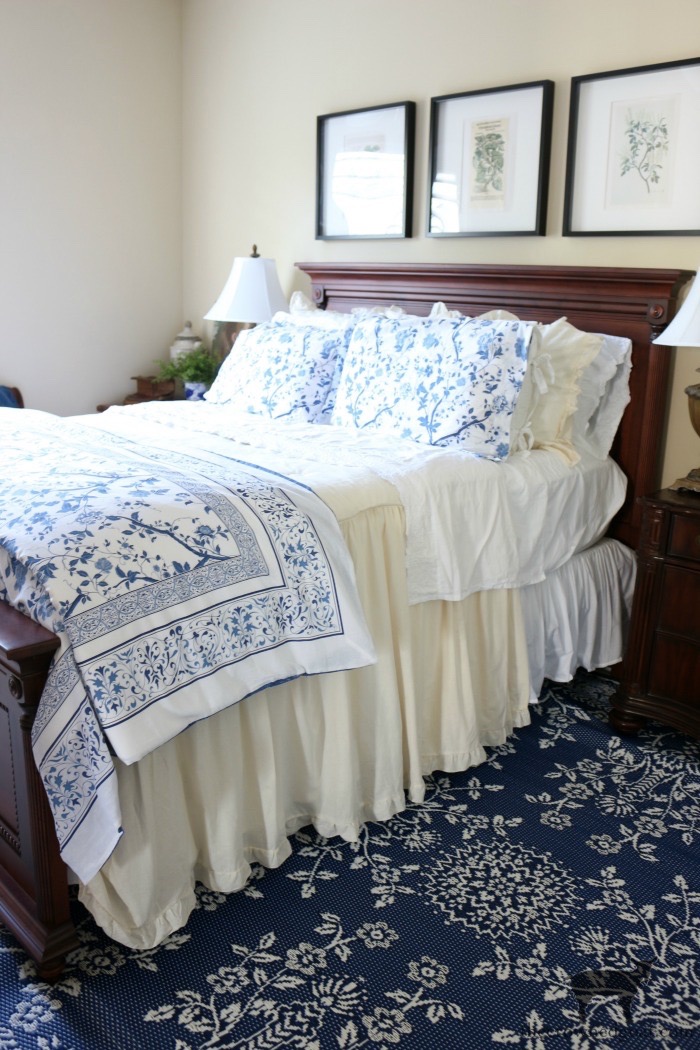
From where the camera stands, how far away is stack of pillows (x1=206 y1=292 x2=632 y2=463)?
8.45 feet

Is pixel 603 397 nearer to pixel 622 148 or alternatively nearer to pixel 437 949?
pixel 622 148

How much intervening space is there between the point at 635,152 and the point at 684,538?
1.25 metres

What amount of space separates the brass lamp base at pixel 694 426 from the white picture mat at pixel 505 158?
92 centimetres

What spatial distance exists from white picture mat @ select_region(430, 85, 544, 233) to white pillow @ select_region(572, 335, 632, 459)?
1.94 ft

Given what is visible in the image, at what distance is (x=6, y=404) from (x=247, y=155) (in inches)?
63.1

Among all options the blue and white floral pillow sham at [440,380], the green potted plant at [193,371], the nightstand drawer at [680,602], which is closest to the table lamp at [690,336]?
the nightstand drawer at [680,602]

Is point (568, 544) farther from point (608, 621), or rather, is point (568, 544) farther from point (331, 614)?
point (331, 614)

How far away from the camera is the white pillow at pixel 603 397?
282 cm

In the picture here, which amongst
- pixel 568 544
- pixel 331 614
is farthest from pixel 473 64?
pixel 331 614

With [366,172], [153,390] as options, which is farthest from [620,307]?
[153,390]

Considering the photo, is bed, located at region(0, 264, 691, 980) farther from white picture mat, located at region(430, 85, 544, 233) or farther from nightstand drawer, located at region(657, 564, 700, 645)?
nightstand drawer, located at region(657, 564, 700, 645)

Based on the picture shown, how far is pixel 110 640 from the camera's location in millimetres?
1646

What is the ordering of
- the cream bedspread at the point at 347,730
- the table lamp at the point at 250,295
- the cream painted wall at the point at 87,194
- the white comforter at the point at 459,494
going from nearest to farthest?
the cream bedspread at the point at 347,730, the white comforter at the point at 459,494, the table lamp at the point at 250,295, the cream painted wall at the point at 87,194

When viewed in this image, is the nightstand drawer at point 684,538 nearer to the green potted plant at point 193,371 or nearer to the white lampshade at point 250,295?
the white lampshade at point 250,295
